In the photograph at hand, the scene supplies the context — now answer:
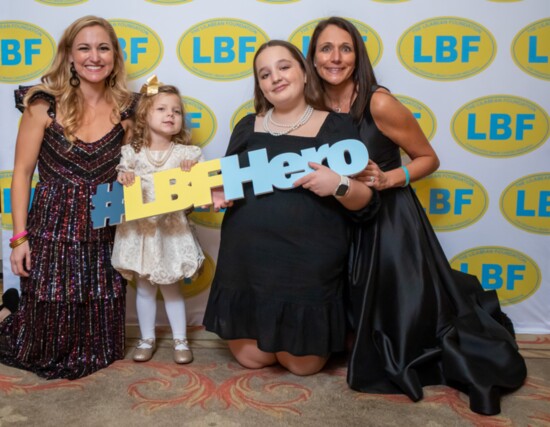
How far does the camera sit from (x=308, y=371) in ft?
6.36

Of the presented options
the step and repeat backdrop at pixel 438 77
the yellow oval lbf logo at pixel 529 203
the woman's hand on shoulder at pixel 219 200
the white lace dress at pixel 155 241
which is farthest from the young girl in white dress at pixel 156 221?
the yellow oval lbf logo at pixel 529 203

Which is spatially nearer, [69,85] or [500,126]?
[69,85]

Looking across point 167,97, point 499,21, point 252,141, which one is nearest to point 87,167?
point 167,97

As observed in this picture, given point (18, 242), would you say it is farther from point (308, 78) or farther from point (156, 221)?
point (308, 78)

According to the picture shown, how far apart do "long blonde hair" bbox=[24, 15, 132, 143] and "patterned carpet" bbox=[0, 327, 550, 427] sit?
2.78ft

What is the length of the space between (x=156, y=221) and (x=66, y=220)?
31 centimetres

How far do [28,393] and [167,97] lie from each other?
1086 mm

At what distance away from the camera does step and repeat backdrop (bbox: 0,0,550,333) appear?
2.30m

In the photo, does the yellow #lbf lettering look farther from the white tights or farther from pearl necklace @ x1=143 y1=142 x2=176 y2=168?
the white tights

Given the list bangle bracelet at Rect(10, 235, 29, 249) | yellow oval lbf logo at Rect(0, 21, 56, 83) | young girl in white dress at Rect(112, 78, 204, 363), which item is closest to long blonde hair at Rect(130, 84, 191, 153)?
young girl in white dress at Rect(112, 78, 204, 363)

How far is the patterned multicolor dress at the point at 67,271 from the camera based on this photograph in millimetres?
1969

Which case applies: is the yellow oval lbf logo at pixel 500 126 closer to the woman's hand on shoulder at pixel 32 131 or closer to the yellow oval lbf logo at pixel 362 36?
the yellow oval lbf logo at pixel 362 36

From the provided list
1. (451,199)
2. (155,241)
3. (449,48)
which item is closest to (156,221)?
(155,241)

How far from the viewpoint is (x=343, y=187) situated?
1730mm
